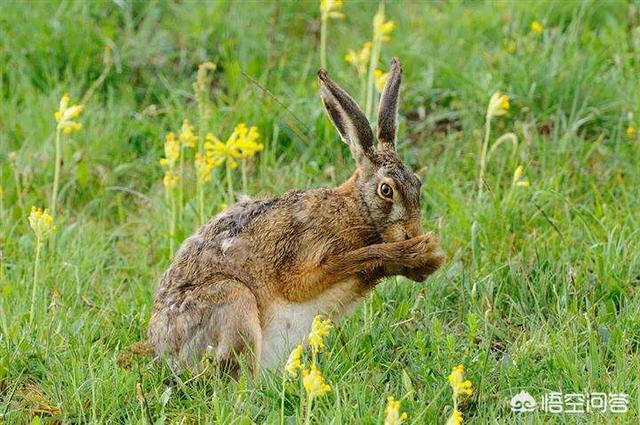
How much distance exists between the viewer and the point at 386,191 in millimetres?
5828

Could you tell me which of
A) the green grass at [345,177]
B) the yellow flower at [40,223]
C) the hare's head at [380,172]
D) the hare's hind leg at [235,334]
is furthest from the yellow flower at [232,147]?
the hare's hind leg at [235,334]

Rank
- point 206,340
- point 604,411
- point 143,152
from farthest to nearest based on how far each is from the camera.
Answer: point 143,152
point 206,340
point 604,411

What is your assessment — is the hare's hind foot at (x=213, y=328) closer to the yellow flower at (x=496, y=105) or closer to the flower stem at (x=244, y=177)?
the flower stem at (x=244, y=177)

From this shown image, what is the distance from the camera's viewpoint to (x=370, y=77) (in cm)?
748

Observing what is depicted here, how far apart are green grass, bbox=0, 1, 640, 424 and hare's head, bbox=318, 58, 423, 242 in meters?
0.43

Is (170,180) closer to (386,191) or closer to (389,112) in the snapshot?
(389,112)

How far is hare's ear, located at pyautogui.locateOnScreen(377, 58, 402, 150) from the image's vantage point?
20.0 feet

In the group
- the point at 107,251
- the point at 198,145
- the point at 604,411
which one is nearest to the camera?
the point at 604,411

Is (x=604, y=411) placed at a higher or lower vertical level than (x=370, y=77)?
lower

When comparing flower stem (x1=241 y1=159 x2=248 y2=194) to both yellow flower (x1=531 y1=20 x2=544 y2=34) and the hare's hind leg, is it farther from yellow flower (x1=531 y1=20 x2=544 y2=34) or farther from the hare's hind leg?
yellow flower (x1=531 y1=20 x2=544 y2=34)

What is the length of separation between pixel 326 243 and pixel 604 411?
4.94 feet

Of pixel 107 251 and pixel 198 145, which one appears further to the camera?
pixel 198 145

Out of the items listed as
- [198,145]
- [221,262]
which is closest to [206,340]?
[221,262]

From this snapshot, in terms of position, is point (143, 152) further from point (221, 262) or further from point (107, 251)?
point (221, 262)
